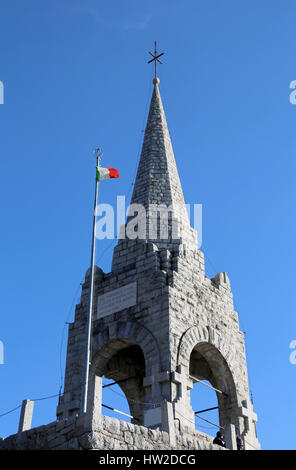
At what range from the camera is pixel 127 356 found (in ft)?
77.9

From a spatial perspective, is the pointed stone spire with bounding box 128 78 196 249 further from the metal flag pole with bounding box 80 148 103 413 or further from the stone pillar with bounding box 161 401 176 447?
the stone pillar with bounding box 161 401 176 447

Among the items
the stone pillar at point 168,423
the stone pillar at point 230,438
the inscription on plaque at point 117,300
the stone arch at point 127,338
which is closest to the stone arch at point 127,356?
the stone arch at point 127,338

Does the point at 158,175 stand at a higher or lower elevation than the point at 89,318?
higher

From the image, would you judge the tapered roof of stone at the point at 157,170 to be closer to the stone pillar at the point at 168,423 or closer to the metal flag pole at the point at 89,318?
the metal flag pole at the point at 89,318

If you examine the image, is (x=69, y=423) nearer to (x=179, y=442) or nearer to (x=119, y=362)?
(x=179, y=442)

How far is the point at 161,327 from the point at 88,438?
790 centimetres

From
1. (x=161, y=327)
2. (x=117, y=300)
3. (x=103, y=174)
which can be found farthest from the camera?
(x=117, y=300)

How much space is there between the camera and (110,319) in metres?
22.1

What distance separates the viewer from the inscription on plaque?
22.2 m

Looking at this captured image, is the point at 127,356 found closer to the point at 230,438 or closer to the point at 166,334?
the point at 166,334

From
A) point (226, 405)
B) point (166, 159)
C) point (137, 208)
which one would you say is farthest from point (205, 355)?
point (166, 159)

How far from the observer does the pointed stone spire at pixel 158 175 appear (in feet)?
82.3

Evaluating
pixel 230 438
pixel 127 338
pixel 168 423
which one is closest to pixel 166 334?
pixel 127 338

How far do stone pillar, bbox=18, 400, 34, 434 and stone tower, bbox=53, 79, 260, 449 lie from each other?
142 inches
